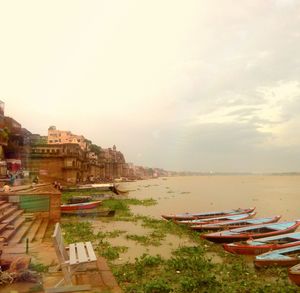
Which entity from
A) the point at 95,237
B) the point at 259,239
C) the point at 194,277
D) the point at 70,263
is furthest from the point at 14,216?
the point at 259,239

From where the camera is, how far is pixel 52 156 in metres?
60.3

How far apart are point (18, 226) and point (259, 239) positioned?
10686 mm

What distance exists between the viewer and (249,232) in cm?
1973

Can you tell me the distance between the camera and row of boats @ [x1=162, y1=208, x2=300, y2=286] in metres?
12.9

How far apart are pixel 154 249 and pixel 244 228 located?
6732 mm

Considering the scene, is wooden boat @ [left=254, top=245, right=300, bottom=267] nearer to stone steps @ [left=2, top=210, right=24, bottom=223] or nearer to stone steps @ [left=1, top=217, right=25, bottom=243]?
stone steps @ [left=1, top=217, right=25, bottom=243]

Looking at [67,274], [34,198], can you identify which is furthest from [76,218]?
[67,274]

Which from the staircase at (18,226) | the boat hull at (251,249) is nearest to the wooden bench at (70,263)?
the staircase at (18,226)

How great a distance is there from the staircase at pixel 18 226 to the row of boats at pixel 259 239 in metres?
7.99

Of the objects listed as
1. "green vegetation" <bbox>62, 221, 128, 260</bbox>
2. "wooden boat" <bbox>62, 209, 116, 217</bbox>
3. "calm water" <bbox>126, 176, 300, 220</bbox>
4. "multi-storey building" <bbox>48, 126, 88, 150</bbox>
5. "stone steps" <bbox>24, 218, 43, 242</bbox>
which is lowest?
"calm water" <bbox>126, 176, 300, 220</bbox>

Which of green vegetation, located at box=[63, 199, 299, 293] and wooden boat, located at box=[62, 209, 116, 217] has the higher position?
wooden boat, located at box=[62, 209, 116, 217]

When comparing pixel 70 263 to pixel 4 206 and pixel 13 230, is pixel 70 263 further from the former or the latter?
pixel 4 206

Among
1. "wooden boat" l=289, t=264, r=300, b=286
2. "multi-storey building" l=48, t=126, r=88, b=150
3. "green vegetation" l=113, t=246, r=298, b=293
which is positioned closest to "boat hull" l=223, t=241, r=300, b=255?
"green vegetation" l=113, t=246, r=298, b=293

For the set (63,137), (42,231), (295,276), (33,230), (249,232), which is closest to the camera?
(295,276)
